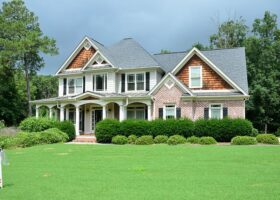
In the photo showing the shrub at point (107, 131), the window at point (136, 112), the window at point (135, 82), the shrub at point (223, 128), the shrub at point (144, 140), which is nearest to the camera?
the shrub at point (144, 140)

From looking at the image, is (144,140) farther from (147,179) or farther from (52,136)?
(147,179)

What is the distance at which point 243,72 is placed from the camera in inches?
1187

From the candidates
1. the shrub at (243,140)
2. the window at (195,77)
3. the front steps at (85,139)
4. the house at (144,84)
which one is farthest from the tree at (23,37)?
the shrub at (243,140)

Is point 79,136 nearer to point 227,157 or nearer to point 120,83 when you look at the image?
point 120,83

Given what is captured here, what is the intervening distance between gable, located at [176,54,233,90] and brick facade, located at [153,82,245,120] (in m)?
1.39

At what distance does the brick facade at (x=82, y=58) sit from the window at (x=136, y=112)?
6.62 meters

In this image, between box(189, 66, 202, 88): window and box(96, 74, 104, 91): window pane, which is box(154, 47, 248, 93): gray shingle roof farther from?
box(96, 74, 104, 91): window pane

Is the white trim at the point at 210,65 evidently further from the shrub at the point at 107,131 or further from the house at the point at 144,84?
the shrub at the point at 107,131

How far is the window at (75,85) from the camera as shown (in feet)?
113

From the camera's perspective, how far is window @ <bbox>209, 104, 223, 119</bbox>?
93.6 feet

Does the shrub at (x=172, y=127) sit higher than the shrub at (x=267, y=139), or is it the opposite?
the shrub at (x=172, y=127)

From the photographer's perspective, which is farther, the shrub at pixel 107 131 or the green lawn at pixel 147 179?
the shrub at pixel 107 131

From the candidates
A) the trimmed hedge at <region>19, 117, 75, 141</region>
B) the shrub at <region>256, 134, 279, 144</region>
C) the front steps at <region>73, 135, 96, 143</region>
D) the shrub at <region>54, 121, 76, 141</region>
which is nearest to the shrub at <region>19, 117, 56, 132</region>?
the trimmed hedge at <region>19, 117, 75, 141</region>

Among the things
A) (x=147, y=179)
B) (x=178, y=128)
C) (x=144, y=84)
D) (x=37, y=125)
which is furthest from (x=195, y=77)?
(x=147, y=179)
